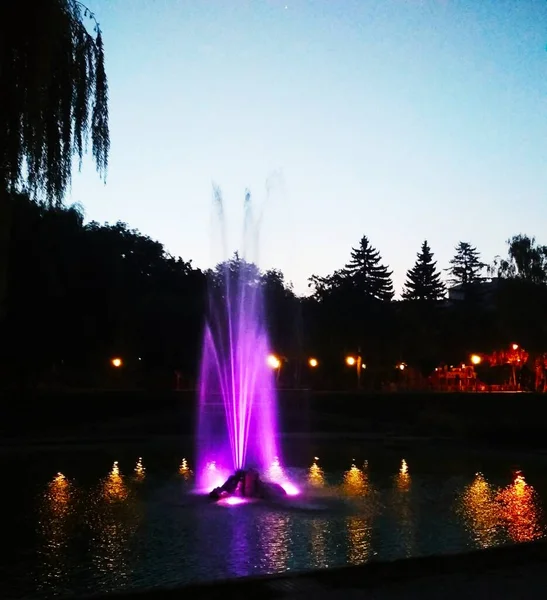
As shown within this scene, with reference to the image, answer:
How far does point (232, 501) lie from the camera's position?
42.2ft

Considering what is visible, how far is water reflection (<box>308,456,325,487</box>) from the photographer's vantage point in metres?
15.3

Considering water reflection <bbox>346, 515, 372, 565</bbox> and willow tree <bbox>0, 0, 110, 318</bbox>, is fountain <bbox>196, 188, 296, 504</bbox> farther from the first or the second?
willow tree <bbox>0, 0, 110, 318</bbox>

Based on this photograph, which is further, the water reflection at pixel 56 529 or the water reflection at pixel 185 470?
the water reflection at pixel 185 470

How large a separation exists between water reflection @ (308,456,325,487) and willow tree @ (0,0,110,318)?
907 centimetres

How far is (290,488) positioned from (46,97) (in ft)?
30.3

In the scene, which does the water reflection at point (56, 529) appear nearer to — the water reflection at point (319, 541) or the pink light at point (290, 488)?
the water reflection at point (319, 541)

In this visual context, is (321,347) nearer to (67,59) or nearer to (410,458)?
(410,458)

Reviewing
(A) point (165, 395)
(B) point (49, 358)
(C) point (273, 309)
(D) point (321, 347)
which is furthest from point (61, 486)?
(D) point (321, 347)

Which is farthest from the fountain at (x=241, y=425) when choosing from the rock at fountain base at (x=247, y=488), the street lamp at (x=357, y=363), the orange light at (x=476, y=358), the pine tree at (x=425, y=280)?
the pine tree at (x=425, y=280)

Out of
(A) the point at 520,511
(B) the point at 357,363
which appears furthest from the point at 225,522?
(B) the point at 357,363

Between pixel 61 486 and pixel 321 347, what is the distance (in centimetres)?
4053

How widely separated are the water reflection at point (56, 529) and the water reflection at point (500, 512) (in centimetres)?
514

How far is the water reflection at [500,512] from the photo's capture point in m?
10.0

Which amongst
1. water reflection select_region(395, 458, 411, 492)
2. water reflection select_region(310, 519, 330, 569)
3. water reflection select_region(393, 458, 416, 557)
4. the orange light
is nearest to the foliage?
water reflection select_region(310, 519, 330, 569)
